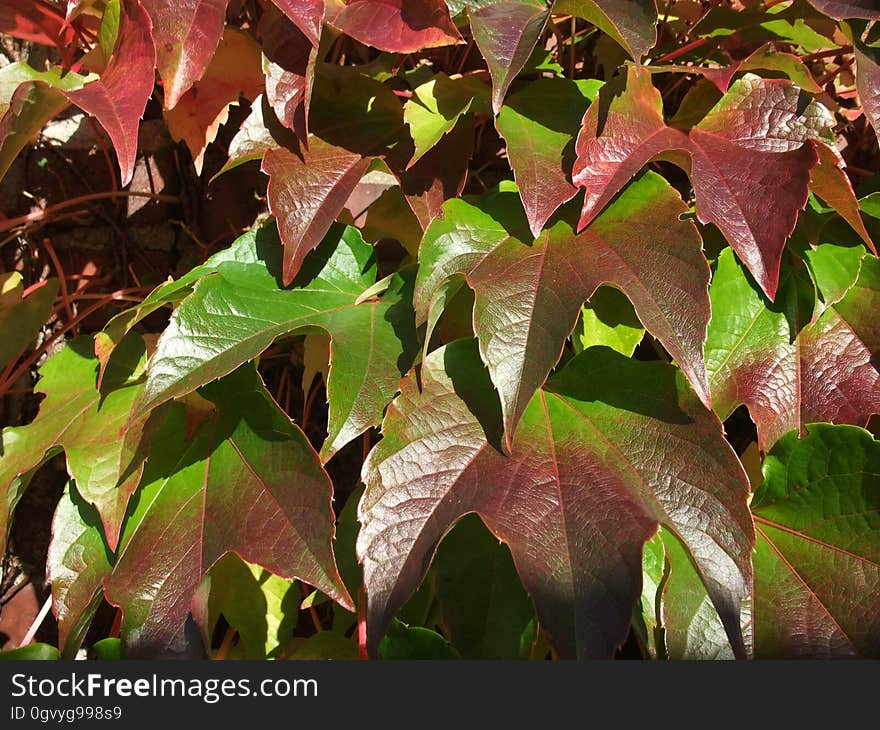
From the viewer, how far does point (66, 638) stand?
680 millimetres

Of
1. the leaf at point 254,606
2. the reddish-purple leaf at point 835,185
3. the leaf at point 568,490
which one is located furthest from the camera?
the leaf at point 254,606

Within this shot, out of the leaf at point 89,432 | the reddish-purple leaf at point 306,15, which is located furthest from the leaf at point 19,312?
the reddish-purple leaf at point 306,15

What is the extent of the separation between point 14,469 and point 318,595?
0.32m

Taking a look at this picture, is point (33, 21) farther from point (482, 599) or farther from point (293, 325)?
point (482, 599)

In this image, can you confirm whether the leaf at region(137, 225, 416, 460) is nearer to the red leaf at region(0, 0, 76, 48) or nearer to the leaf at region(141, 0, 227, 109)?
the leaf at region(141, 0, 227, 109)

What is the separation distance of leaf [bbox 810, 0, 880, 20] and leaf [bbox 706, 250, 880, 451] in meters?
0.22

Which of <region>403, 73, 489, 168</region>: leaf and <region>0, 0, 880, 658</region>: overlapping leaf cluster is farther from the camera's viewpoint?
<region>403, 73, 489, 168</region>: leaf

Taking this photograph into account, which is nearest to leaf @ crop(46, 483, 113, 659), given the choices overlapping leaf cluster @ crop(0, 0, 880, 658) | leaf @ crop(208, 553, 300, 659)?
overlapping leaf cluster @ crop(0, 0, 880, 658)

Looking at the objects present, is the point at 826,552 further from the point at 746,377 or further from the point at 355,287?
the point at 355,287

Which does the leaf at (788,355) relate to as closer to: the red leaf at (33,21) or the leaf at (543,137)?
the leaf at (543,137)

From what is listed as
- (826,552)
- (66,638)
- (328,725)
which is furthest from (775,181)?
(66,638)

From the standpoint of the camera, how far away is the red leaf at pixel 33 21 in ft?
2.80

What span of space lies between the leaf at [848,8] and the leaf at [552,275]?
8.4 inches

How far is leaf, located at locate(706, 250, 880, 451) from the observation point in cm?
69
